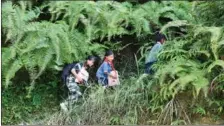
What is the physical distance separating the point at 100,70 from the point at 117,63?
2.44 feet

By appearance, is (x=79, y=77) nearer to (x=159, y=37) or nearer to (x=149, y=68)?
(x=149, y=68)

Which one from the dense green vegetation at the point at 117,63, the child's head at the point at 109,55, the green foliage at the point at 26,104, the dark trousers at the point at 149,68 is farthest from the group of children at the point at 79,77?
the dark trousers at the point at 149,68

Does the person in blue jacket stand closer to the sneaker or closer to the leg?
the leg

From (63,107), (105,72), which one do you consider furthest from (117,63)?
(63,107)

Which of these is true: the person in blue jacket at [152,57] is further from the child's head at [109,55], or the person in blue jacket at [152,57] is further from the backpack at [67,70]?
the backpack at [67,70]

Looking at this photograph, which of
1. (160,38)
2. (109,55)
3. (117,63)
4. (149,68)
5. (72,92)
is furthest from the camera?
(117,63)

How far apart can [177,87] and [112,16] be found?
6.17 ft

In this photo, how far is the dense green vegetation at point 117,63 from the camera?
593 cm

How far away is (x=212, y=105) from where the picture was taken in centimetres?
595

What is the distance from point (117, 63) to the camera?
7.44 meters

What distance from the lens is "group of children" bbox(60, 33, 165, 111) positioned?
650 centimetres

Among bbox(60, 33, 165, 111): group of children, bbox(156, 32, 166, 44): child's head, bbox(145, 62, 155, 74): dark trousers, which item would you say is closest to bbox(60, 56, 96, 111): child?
bbox(60, 33, 165, 111): group of children

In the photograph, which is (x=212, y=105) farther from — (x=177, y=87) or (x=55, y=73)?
(x=55, y=73)

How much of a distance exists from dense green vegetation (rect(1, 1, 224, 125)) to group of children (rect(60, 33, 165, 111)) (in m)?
0.11
